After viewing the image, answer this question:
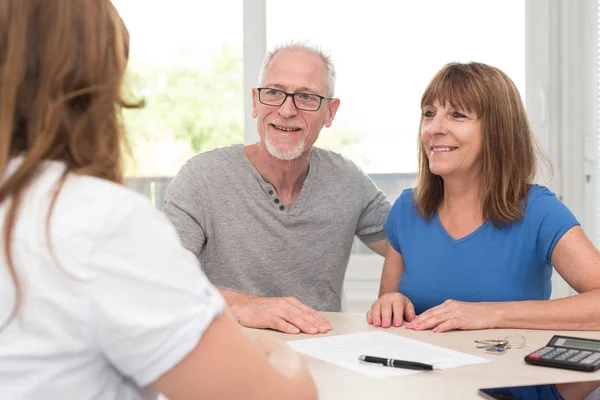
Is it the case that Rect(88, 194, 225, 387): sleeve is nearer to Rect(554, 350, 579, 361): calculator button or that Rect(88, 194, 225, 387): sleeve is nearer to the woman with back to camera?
the woman with back to camera

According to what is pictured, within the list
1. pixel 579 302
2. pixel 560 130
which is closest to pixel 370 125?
pixel 560 130

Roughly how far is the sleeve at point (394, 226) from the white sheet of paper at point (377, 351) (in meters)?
0.58

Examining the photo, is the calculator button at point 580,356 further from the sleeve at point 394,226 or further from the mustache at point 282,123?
the mustache at point 282,123

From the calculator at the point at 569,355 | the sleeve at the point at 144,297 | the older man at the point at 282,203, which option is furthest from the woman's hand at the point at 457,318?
the sleeve at the point at 144,297

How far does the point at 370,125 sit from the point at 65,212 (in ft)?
9.01

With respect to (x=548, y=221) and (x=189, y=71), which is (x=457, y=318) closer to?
(x=548, y=221)

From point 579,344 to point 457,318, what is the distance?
31 cm

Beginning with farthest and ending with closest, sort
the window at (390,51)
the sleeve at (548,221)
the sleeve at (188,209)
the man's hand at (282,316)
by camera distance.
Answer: the window at (390,51)
the sleeve at (188,209)
the sleeve at (548,221)
the man's hand at (282,316)

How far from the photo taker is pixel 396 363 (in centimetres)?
144

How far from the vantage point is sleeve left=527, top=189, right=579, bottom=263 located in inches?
78.1

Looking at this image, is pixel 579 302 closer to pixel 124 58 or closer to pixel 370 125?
pixel 124 58

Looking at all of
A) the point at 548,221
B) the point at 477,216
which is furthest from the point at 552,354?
the point at 477,216

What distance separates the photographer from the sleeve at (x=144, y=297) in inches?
28.3

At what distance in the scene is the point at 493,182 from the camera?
2133mm
